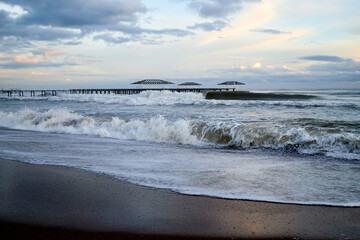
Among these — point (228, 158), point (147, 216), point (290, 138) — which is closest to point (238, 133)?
point (290, 138)

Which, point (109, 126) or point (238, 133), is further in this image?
point (109, 126)

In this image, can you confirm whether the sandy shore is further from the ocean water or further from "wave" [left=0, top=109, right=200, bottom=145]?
"wave" [left=0, top=109, right=200, bottom=145]

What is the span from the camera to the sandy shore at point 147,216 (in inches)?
116

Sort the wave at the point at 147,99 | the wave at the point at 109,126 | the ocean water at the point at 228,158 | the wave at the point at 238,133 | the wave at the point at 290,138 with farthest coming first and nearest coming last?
the wave at the point at 147,99, the wave at the point at 109,126, the wave at the point at 238,133, the wave at the point at 290,138, the ocean water at the point at 228,158

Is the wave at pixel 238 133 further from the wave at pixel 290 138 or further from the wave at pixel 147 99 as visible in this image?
the wave at pixel 147 99

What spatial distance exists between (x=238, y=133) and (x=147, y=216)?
20.6 feet

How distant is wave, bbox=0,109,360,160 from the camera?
7730 mm

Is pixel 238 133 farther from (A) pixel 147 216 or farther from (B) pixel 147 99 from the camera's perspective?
(B) pixel 147 99

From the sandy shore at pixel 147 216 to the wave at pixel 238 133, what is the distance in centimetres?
419

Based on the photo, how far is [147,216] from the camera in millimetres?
3357

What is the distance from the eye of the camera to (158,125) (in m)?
10.8

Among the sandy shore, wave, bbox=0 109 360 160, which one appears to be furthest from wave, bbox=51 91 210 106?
the sandy shore

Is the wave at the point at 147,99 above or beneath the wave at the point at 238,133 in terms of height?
above

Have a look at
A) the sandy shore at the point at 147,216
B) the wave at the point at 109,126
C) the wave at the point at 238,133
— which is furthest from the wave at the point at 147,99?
the sandy shore at the point at 147,216
